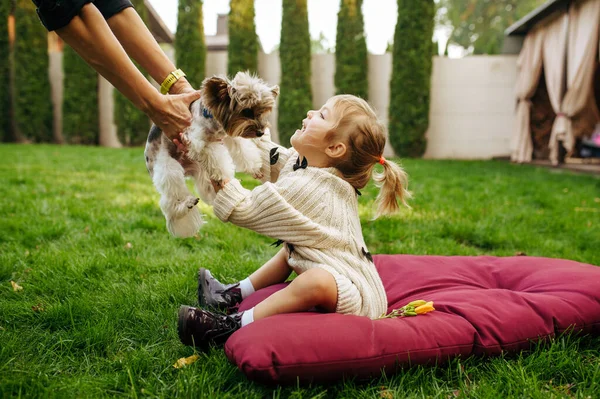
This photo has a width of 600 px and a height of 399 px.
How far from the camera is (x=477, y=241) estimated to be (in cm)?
394

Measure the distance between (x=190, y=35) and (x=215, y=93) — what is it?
11.3m

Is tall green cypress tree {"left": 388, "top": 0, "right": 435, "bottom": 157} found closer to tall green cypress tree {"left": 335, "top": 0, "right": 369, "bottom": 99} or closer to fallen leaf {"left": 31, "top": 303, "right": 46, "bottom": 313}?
tall green cypress tree {"left": 335, "top": 0, "right": 369, "bottom": 99}

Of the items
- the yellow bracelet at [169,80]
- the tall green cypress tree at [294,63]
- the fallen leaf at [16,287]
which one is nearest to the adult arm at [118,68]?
the yellow bracelet at [169,80]

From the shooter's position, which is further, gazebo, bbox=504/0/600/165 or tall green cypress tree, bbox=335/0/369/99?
tall green cypress tree, bbox=335/0/369/99

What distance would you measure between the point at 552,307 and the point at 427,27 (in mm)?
10459

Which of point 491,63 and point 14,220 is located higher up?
point 491,63

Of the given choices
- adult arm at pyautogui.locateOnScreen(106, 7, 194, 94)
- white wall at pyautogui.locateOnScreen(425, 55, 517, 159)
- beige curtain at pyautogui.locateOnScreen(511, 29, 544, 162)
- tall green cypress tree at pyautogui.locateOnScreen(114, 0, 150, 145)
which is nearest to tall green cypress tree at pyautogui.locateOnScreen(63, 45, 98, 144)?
tall green cypress tree at pyautogui.locateOnScreen(114, 0, 150, 145)

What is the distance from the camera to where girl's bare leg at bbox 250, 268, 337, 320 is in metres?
1.96

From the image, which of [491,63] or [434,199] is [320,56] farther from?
[434,199]

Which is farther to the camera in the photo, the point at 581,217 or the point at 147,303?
the point at 581,217

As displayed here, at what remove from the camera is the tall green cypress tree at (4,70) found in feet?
43.1

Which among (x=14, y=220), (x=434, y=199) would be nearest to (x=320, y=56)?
(x=434, y=199)

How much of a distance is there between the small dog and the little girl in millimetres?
184

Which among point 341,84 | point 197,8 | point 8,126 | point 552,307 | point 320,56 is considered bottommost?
point 552,307
